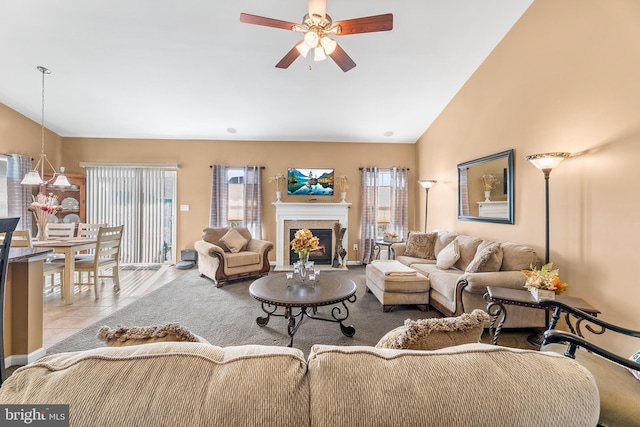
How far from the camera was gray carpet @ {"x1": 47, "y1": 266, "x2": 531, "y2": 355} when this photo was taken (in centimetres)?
242

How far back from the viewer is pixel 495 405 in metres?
0.57

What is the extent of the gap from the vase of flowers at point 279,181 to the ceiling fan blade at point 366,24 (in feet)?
11.5

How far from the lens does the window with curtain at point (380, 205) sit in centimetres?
545

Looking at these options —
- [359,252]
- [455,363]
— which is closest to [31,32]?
[455,363]

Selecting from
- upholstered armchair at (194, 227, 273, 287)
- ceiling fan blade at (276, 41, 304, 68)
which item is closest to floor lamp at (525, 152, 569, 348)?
ceiling fan blade at (276, 41, 304, 68)

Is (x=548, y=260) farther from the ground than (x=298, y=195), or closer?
closer

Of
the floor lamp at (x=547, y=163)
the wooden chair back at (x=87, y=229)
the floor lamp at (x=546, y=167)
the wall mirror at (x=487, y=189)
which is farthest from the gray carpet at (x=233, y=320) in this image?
the wooden chair back at (x=87, y=229)

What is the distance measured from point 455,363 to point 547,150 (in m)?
3.07

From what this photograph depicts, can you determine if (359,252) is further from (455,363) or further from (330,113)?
(455,363)

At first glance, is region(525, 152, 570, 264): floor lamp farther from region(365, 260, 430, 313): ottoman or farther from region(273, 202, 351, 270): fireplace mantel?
region(273, 202, 351, 270): fireplace mantel

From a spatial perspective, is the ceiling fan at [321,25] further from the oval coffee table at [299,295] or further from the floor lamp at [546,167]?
the oval coffee table at [299,295]

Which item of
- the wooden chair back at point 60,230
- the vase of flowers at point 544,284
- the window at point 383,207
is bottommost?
the vase of flowers at point 544,284

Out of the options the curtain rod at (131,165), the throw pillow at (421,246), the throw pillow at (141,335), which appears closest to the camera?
the throw pillow at (141,335)

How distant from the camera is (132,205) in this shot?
17.3ft
